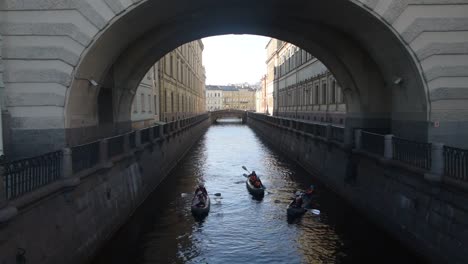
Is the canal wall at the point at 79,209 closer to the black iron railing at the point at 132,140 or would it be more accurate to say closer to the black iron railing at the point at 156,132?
the black iron railing at the point at 132,140

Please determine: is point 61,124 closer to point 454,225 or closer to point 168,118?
point 454,225

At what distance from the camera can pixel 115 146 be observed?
18.2 meters

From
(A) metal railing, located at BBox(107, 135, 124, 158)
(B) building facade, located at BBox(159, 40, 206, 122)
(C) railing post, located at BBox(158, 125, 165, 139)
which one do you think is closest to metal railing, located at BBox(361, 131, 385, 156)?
(A) metal railing, located at BBox(107, 135, 124, 158)

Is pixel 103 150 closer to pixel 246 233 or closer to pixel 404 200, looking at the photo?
pixel 246 233

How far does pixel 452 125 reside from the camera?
15453mm

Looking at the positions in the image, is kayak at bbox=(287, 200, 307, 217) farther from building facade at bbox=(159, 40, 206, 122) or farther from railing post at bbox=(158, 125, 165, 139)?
building facade at bbox=(159, 40, 206, 122)

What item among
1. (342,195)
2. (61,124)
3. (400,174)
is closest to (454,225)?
(400,174)

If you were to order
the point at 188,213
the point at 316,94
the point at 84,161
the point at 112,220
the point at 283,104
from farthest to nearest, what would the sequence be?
the point at 283,104
the point at 316,94
the point at 188,213
the point at 112,220
the point at 84,161

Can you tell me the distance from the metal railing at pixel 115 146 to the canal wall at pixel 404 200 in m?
10.8

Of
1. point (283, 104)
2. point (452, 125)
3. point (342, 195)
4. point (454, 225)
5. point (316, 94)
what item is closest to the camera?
point (454, 225)

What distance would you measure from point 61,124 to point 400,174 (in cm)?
1227

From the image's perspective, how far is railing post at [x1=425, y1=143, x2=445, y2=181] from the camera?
1190cm

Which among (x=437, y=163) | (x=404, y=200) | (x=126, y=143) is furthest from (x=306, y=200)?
(x=126, y=143)

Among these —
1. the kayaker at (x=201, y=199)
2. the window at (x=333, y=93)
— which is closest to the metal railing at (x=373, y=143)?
the kayaker at (x=201, y=199)
